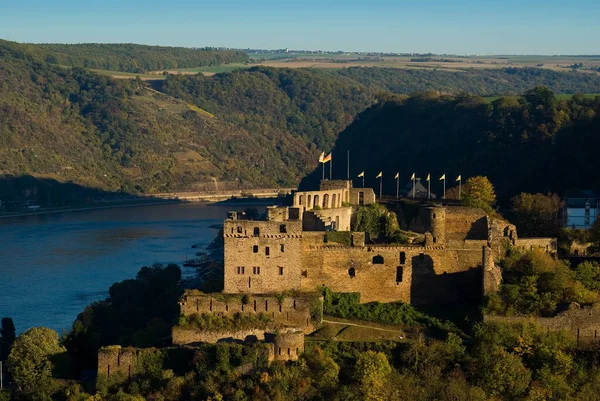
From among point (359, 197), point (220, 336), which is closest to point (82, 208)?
point (359, 197)

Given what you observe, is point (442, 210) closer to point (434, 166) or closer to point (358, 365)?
point (358, 365)

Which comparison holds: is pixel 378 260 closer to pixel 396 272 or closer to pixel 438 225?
pixel 396 272

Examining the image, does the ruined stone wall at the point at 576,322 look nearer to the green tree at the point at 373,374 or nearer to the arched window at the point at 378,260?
the green tree at the point at 373,374

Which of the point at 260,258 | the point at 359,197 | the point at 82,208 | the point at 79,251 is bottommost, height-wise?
the point at 82,208

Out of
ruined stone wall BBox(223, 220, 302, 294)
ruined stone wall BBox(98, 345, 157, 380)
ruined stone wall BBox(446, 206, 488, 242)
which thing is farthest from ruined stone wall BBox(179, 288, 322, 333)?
ruined stone wall BBox(446, 206, 488, 242)

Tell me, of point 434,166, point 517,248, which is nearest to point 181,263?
point 434,166

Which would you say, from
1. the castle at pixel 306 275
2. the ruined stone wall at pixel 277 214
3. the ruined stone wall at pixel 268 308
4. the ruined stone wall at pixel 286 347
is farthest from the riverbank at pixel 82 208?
the ruined stone wall at pixel 286 347
